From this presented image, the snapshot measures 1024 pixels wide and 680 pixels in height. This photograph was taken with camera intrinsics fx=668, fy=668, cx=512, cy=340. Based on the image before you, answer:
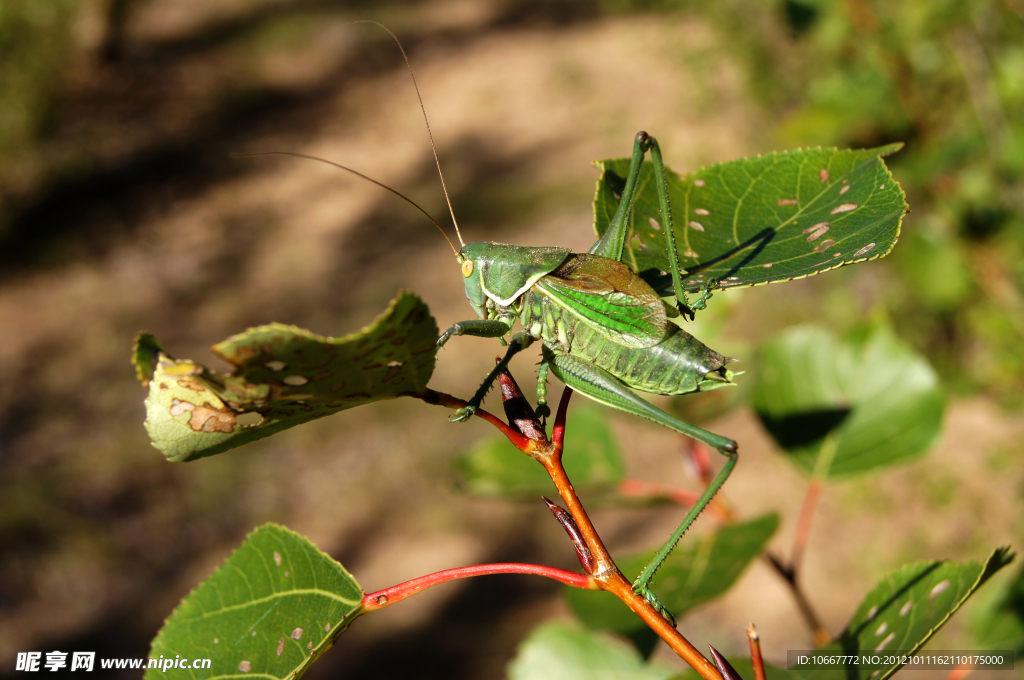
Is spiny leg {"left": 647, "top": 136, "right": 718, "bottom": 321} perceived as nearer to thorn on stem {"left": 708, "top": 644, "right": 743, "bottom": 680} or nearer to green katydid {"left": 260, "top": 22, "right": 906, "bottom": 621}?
green katydid {"left": 260, "top": 22, "right": 906, "bottom": 621}

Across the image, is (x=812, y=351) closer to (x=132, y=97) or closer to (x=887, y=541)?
(x=887, y=541)

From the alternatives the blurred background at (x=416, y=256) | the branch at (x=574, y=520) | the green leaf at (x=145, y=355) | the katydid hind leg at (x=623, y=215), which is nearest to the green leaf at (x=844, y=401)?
the blurred background at (x=416, y=256)

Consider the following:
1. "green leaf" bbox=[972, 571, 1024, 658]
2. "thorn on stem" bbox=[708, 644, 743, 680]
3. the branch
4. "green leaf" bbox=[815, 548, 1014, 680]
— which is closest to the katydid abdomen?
the branch

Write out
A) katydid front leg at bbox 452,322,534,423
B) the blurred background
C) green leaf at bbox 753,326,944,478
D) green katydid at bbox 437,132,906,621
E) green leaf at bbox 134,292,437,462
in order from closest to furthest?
green leaf at bbox 134,292,437,462 → katydid front leg at bbox 452,322,534,423 → green katydid at bbox 437,132,906,621 → green leaf at bbox 753,326,944,478 → the blurred background

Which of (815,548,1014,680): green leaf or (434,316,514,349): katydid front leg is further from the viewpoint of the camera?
(434,316,514,349): katydid front leg

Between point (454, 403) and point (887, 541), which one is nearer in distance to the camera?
point (454, 403)

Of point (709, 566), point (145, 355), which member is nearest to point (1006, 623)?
point (709, 566)

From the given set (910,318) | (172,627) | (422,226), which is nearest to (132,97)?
(422,226)
